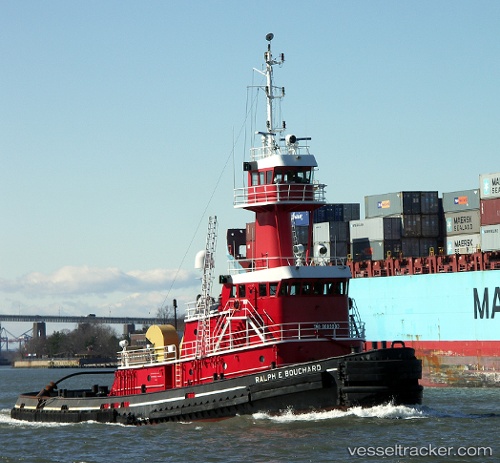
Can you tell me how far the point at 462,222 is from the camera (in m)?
55.6

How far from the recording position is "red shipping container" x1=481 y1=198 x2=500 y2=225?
5209 cm

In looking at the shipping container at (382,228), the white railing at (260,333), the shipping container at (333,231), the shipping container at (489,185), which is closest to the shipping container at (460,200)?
the shipping container at (489,185)

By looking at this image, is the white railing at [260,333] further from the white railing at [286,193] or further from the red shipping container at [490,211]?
the red shipping container at [490,211]

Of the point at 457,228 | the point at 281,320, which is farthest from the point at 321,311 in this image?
the point at 457,228

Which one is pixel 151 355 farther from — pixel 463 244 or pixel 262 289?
pixel 463 244

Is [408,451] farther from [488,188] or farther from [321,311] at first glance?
[488,188]

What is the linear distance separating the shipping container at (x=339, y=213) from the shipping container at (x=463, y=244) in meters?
7.54

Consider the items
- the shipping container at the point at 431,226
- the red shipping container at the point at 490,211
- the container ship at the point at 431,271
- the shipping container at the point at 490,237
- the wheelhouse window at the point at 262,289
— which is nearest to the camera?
the wheelhouse window at the point at 262,289

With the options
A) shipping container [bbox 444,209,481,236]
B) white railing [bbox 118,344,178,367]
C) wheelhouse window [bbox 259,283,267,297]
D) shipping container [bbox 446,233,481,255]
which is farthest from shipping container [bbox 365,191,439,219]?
wheelhouse window [bbox 259,283,267,297]

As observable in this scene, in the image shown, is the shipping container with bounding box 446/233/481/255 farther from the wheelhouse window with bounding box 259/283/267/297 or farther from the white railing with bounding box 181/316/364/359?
the wheelhouse window with bounding box 259/283/267/297

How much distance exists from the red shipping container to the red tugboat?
74.6 feet

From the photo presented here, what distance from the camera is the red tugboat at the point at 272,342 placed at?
27.6 metres

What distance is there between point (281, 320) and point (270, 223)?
9.92 feet

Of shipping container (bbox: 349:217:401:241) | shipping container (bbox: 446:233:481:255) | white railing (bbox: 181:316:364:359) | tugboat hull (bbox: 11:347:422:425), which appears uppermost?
shipping container (bbox: 349:217:401:241)
